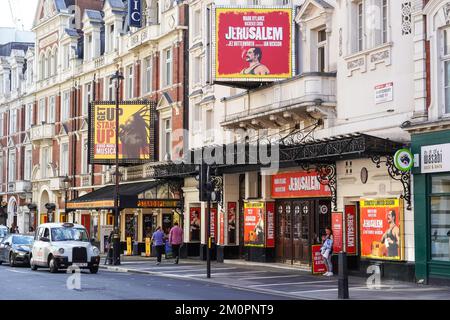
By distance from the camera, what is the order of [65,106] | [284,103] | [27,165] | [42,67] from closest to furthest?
[284,103] → [65,106] → [42,67] → [27,165]

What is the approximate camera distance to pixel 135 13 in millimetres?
47562

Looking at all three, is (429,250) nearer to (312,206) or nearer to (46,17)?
(312,206)

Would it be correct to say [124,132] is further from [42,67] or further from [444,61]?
[444,61]

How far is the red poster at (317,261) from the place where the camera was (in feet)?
94.7

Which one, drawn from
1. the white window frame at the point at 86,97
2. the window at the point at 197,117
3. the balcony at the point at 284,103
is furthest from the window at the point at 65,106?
the balcony at the point at 284,103

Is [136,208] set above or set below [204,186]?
below

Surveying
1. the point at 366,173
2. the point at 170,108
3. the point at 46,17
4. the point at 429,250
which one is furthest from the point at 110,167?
the point at 429,250

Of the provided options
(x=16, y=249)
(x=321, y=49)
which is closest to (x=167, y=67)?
(x=16, y=249)

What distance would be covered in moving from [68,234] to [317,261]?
31.1 ft

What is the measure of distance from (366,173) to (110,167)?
79.3 ft

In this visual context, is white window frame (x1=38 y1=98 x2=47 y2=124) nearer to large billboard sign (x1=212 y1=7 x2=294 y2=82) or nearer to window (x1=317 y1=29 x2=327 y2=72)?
large billboard sign (x1=212 y1=7 x2=294 y2=82)

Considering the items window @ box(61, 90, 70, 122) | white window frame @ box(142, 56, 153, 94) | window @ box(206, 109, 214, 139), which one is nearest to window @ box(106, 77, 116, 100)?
white window frame @ box(142, 56, 153, 94)

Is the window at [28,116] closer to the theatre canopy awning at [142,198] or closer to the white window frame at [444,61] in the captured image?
the theatre canopy awning at [142,198]

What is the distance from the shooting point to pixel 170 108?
44.1 metres
